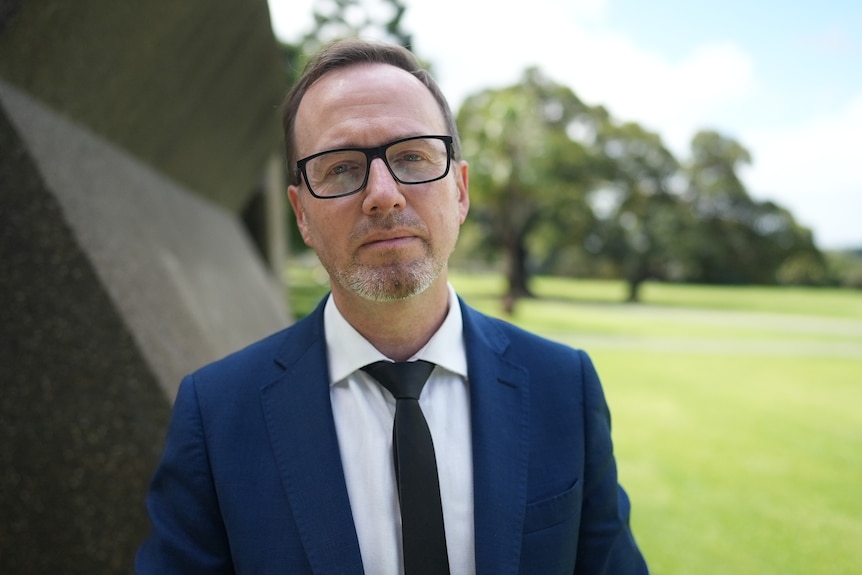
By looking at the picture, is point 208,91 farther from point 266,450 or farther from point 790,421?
point 790,421

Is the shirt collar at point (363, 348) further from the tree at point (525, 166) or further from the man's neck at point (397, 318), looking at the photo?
the tree at point (525, 166)

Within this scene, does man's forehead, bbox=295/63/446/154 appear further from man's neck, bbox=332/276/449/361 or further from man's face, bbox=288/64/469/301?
man's neck, bbox=332/276/449/361

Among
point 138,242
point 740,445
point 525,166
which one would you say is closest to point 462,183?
point 138,242

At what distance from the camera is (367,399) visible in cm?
179

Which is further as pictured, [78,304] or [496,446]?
[78,304]

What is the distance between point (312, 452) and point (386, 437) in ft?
0.68

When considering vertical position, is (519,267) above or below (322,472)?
below

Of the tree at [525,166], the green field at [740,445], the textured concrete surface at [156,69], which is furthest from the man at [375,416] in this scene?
the tree at [525,166]

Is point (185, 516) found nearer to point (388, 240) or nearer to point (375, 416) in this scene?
point (375, 416)

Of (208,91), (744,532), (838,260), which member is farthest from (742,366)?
(838,260)

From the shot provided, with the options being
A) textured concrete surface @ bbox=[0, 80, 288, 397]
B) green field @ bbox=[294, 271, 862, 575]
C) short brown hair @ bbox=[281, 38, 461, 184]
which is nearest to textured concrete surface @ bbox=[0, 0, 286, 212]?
textured concrete surface @ bbox=[0, 80, 288, 397]

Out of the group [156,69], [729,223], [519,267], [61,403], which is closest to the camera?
[61,403]

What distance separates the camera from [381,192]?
1.65 m

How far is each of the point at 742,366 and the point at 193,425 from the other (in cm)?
1516
